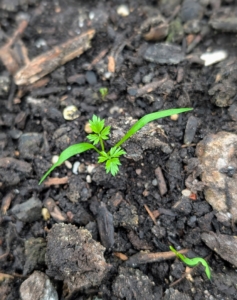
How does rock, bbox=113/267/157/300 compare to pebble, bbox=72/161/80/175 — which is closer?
rock, bbox=113/267/157/300

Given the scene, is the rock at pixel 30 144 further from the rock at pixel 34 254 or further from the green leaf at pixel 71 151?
the rock at pixel 34 254

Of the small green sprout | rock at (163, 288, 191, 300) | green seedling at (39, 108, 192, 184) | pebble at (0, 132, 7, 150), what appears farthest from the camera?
the small green sprout

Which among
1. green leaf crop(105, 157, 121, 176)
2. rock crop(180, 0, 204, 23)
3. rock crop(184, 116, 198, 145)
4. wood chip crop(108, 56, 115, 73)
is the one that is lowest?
rock crop(184, 116, 198, 145)

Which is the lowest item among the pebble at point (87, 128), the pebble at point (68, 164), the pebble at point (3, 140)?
the pebble at point (68, 164)

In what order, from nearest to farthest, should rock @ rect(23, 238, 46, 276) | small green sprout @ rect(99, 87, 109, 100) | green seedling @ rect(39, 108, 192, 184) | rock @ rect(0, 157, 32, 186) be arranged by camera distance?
rock @ rect(23, 238, 46, 276) → green seedling @ rect(39, 108, 192, 184) → rock @ rect(0, 157, 32, 186) → small green sprout @ rect(99, 87, 109, 100)

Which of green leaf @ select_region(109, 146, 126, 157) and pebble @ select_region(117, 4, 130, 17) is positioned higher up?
pebble @ select_region(117, 4, 130, 17)

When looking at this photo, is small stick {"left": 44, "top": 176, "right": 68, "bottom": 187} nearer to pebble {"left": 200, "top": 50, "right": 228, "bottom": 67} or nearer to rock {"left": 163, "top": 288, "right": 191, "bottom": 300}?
rock {"left": 163, "top": 288, "right": 191, "bottom": 300}

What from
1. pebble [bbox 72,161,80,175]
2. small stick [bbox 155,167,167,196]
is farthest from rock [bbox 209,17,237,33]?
pebble [bbox 72,161,80,175]

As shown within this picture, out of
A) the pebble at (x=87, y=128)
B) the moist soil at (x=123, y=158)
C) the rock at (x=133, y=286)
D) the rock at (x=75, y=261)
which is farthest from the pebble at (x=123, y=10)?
the rock at (x=133, y=286)
